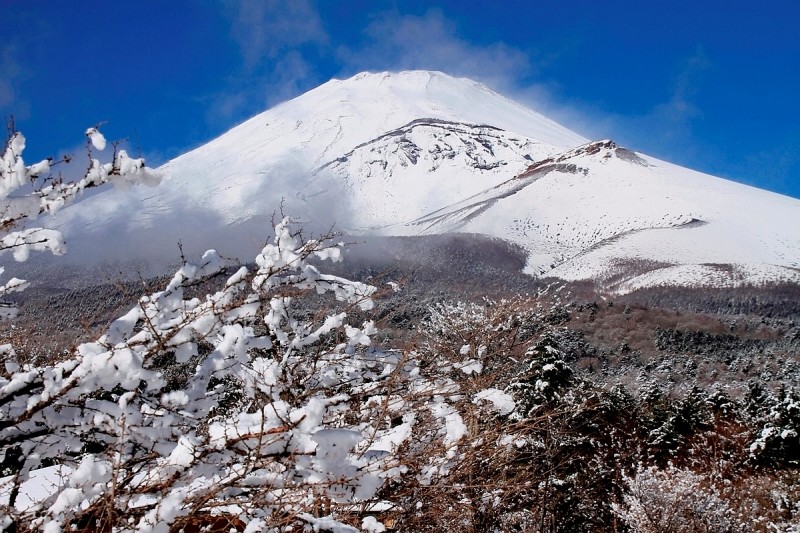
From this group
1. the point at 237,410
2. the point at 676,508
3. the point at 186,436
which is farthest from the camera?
the point at 676,508

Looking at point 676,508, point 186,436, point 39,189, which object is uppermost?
point 39,189

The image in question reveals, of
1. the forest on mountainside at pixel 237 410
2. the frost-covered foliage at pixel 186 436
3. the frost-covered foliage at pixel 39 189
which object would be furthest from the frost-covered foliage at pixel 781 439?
the frost-covered foliage at pixel 39 189

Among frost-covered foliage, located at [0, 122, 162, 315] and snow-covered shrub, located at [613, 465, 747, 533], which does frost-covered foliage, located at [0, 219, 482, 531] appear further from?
snow-covered shrub, located at [613, 465, 747, 533]

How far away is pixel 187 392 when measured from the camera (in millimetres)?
2705

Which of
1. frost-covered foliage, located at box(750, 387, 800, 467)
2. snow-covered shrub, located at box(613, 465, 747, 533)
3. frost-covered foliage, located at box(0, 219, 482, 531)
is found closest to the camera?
frost-covered foliage, located at box(0, 219, 482, 531)

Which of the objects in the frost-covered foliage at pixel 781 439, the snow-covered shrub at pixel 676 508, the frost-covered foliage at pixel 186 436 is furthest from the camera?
the frost-covered foliage at pixel 781 439

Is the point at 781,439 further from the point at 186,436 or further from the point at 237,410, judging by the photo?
the point at 186,436

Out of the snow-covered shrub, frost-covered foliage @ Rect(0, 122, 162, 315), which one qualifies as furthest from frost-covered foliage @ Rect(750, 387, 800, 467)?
frost-covered foliage @ Rect(0, 122, 162, 315)

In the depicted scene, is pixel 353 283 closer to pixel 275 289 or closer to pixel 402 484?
pixel 275 289

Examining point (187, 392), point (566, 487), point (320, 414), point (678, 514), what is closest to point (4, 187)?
point (187, 392)

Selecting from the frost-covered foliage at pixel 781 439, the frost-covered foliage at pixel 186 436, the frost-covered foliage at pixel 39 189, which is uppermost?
the frost-covered foliage at pixel 39 189

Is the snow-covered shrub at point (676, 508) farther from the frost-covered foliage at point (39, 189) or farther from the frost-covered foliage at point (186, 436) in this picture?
the frost-covered foliage at point (39, 189)

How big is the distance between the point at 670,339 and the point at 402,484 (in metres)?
97.4

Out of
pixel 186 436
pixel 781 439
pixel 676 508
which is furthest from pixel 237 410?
pixel 781 439
